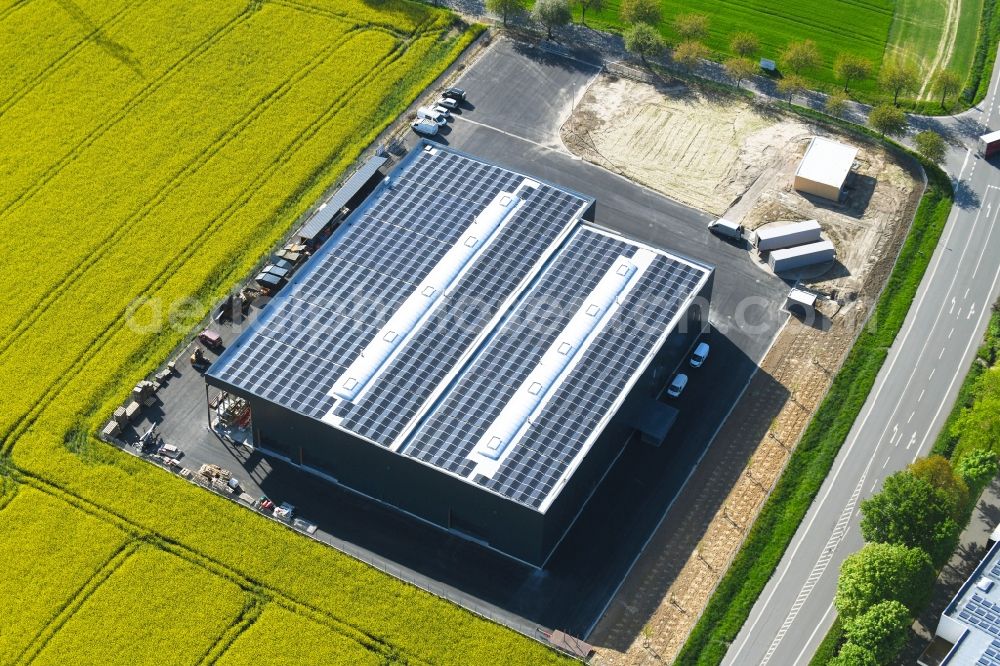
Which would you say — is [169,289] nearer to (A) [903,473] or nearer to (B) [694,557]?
(B) [694,557]

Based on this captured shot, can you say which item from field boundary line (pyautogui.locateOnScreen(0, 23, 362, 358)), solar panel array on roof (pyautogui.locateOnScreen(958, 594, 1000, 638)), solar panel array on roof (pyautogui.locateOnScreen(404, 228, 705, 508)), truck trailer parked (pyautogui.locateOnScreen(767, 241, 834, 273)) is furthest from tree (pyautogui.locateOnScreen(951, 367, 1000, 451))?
field boundary line (pyautogui.locateOnScreen(0, 23, 362, 358))

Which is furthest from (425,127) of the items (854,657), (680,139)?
(854,657)

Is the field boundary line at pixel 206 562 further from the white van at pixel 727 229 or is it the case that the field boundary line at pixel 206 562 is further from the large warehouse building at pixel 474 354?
the white van at pixel 727 229

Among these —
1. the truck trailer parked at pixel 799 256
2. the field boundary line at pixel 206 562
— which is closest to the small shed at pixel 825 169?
the truck trailer parked at pixel 799 256

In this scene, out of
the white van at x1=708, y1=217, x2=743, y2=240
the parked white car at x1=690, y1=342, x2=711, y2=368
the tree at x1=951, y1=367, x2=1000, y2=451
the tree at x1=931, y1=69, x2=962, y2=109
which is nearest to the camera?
the tree at x1=951, y1=367, x2=1000, y2=451

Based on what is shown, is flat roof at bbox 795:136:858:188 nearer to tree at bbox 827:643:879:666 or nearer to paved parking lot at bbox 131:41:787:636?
paved parking lot at bbox 131:41:787:636

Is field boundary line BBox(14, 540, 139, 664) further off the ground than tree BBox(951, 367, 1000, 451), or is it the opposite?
tree BBox(951, 367, 1000, 451)

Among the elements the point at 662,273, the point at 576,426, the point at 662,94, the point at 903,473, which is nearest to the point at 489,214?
the point at 662,273
